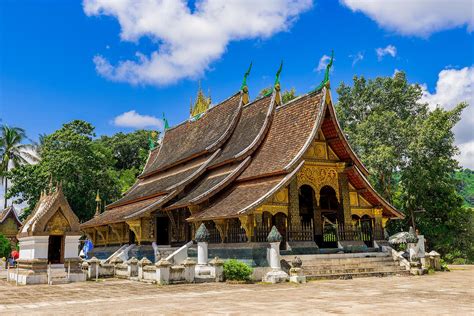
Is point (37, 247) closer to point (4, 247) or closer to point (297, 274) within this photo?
point (297, 274)

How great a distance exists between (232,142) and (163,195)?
3760 mm

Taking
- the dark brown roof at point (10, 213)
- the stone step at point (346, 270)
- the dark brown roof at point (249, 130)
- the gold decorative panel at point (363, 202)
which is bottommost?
the stone step at point (346, 270)

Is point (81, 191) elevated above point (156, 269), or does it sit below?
above

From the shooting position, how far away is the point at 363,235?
17.8 m

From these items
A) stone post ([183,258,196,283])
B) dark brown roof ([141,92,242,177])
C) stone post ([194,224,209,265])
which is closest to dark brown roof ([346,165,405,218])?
dark brown roof ([141,92,242,177])

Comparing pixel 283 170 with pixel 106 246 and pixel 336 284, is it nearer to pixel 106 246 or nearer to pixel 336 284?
pixel 336 284

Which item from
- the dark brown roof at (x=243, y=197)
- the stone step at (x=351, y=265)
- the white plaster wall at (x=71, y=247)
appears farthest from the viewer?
the white plaster wall at (x=71, y=247)

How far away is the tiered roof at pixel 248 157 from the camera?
→ 15.4m

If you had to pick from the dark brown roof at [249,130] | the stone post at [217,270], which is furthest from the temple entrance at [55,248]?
the dark brown roof at [249,130]

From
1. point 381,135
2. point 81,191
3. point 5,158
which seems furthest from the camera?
point 5,158

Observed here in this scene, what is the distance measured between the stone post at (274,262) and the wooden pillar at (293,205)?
2.04 metres

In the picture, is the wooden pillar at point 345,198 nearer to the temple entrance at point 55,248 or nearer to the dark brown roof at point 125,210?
the dark brown roof at point 125,210

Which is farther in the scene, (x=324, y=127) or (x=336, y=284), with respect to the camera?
(x=324, y=127)

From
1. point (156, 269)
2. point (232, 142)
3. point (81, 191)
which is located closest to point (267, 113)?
point (232, 142)
